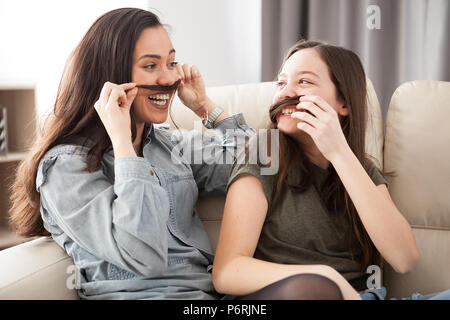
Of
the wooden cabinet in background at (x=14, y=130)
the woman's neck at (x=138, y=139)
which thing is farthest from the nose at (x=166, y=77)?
the wooden cabinet in background at (x=14, y=130)

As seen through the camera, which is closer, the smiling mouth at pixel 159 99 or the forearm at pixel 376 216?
the forearm at pixel 376 216

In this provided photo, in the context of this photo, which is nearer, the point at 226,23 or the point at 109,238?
the point at 109,238

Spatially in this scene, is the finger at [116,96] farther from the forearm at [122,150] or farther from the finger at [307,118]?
the finger at [307,118]

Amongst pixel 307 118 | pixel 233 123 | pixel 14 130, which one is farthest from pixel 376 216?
pixel 14 130

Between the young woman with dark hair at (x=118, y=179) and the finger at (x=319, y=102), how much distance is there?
35 cm

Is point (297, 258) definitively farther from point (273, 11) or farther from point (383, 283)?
point (273, 11)

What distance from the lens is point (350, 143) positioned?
120cm

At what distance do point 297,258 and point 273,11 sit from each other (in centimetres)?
124

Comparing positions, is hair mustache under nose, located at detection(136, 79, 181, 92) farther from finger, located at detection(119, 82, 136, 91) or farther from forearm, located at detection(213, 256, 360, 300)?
forearm, located at detection(213, 256, 360, 300)

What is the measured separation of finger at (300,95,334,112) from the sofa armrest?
0.69 m

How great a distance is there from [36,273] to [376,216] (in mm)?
771

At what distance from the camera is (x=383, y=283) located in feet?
4.27

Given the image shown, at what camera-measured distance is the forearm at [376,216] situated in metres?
1.02

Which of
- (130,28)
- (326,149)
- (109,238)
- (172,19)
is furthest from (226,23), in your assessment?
(109,238)
